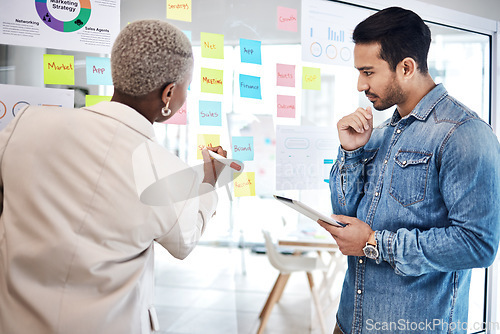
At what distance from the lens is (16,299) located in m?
0.98

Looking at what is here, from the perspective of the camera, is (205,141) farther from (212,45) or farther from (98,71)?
(98,71)

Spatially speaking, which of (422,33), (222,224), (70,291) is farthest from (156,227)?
(222,224)

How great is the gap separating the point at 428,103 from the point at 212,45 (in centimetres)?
110

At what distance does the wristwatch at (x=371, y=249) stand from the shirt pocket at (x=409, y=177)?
0.51 feet

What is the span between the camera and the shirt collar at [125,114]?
1.03 meters

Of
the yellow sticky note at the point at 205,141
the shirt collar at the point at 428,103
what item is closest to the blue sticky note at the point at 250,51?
the yellow sticky note at the point at 205,141

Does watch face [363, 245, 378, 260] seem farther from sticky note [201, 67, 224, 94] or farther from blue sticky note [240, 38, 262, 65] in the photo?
blue sticky note [240, 38, 262, 65]

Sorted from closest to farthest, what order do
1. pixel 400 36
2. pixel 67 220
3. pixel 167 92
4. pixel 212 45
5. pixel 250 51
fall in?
pixel 67 220
pixel 167 92
pixel 400 36
pixel 212 45
pixel 250 51

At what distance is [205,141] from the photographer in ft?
6.84

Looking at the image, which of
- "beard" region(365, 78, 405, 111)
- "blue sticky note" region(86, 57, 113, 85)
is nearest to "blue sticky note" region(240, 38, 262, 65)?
"blue sticky note" region(86, 57, 113, 85)

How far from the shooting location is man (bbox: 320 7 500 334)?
1.25 meters

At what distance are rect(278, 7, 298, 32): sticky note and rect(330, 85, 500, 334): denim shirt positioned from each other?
3.27 ft

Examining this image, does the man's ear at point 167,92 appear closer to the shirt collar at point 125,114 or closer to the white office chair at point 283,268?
the shirt collar at point 125,114

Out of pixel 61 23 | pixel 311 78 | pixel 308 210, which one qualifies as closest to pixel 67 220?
pixel 308 210
